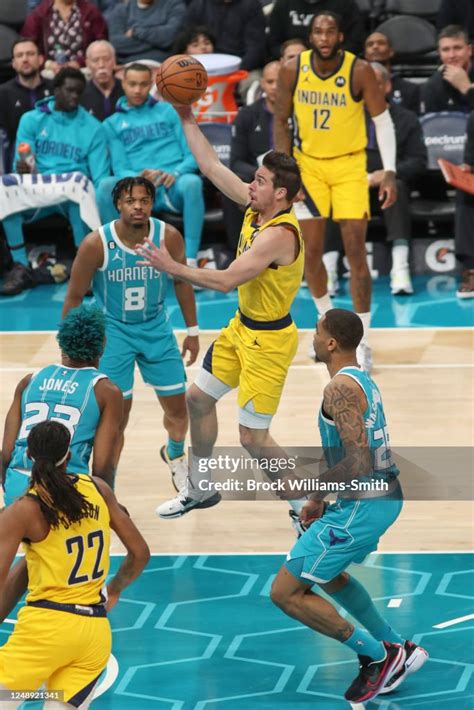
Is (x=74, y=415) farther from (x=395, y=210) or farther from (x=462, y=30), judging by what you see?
(x=462, y=30)

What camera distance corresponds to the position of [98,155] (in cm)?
1183

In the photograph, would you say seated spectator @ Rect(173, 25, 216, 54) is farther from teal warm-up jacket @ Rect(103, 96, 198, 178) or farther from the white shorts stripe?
the white shorts stripe

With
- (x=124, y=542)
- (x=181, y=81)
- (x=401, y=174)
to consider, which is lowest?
(x=401, y=174)

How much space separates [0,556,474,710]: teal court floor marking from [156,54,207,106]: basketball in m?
2.45

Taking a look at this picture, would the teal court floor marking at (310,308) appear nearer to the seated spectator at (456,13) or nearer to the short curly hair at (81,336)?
the seated spectator at (456,13)

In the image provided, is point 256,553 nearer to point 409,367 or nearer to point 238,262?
point 238,262

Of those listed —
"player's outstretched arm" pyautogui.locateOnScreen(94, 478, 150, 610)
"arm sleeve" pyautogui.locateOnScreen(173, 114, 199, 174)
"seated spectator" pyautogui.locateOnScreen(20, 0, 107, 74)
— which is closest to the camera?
"player's outstretched arm" pyautogui.locateOnScreen(94, 478, 150, 610)

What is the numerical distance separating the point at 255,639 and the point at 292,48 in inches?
273

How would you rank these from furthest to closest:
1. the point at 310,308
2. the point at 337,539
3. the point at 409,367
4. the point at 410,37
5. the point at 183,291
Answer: the point at 410,37
the point at 310,308
the point at 409,367
the point at 183,291
the point at 337,539

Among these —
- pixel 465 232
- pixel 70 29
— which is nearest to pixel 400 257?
pixel 465 232

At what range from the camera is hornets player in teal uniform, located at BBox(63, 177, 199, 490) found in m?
6.99

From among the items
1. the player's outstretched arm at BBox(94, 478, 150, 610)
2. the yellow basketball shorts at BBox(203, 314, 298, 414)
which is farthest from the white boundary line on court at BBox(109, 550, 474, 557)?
the player's outstretched arm at BBox(94, 478, 150, 610)

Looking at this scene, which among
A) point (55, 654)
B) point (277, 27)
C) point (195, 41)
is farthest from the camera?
point (277, 27)

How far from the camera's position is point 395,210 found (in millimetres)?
11625
